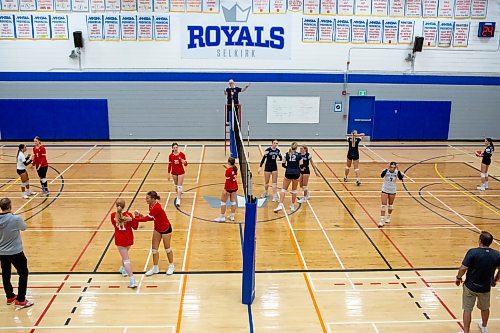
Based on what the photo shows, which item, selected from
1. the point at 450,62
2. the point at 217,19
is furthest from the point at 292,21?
the point at 450,62

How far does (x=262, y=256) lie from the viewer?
36.0 feet

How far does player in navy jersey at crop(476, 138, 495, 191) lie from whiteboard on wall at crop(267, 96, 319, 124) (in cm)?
992

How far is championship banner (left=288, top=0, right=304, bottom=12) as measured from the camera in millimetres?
23617

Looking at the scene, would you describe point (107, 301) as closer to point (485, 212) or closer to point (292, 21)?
point (485, 212)

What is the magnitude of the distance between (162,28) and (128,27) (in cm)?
163

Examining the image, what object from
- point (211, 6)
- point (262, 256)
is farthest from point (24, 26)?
point (262, 256)

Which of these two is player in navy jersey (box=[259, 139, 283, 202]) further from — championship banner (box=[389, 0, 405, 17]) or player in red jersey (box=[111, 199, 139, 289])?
championship banner (box=[389, 0, 405, 17])

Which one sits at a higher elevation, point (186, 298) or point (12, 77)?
point (12, 77)

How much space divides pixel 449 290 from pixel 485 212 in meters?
5.77

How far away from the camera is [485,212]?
14.3 metres

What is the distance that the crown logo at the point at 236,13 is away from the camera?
23422mm

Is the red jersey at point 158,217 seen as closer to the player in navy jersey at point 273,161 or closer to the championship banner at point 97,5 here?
the player in navy jersey at point 273,161

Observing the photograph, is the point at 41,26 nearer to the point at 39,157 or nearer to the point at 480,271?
the point at 39,157

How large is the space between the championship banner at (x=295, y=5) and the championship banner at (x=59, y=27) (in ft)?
35.5
